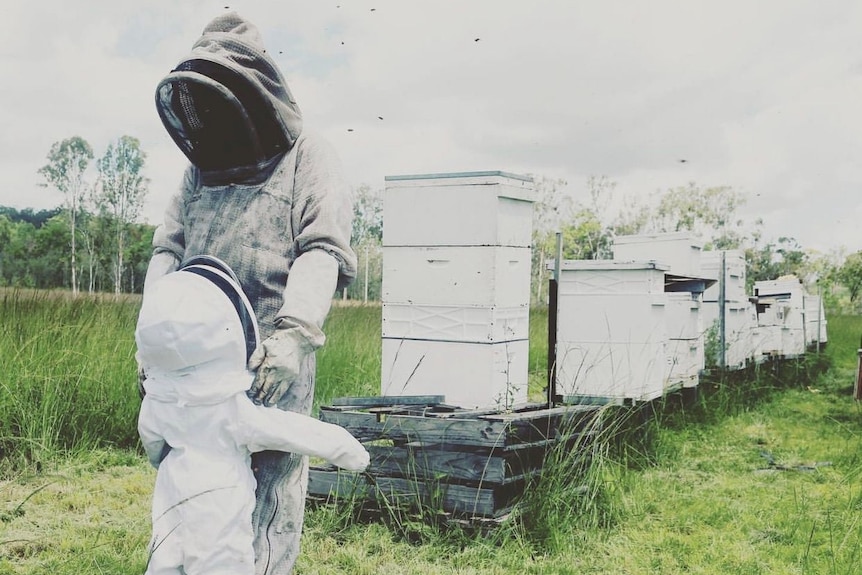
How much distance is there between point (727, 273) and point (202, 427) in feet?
25.4

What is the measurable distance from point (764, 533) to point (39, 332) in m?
4.96

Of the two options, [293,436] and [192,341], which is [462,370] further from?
[192,341]

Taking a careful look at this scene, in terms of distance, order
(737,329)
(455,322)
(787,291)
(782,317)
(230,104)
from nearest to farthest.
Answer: (230,104), (455,322), (737,329), (782,317), (787,291)

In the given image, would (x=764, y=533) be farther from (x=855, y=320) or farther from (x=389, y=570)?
(x=855, y=320)

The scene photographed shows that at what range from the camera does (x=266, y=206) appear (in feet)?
7.67

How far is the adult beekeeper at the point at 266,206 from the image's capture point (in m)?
2.22

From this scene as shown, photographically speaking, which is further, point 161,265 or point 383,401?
point 383,401

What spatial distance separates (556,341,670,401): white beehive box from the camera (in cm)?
557

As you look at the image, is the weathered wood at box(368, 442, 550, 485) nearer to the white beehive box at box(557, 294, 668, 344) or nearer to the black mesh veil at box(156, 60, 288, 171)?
the white beehive box at box(557, 294, 668, 344)

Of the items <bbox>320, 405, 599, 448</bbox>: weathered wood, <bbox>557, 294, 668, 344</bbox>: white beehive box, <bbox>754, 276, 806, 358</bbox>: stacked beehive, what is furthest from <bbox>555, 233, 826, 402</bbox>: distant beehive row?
<bbox>754, 276, 806, 358</bbox>: stacked beehive

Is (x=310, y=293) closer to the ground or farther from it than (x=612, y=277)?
closer to the ground

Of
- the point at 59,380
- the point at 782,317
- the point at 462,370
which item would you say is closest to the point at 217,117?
the point at 462,370

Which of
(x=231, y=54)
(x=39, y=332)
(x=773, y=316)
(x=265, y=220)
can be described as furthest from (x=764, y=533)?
(x=773, y=316)

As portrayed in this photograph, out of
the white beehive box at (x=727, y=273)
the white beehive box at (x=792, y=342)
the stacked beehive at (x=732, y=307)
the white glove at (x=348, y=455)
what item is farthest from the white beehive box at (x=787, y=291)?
the white glove at (x=348, y=455)
